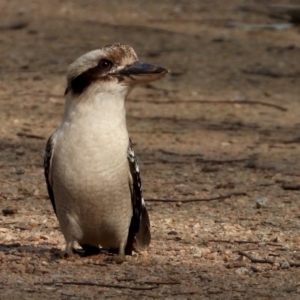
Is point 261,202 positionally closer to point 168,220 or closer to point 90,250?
point 168,220

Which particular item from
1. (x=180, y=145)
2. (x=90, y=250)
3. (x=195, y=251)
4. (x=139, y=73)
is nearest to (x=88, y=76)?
(x=139, y=73)

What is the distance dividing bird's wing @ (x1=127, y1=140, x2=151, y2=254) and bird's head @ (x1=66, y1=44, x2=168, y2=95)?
474mm

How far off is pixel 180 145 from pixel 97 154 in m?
4.45

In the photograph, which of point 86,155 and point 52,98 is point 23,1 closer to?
point 52,98

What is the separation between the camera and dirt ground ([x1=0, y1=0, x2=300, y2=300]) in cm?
640

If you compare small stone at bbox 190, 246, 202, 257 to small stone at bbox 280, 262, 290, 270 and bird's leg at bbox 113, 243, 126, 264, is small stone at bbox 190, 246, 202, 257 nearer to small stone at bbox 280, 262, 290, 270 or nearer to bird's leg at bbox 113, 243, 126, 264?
bird's leg at bbox 113, 243, 126, 264

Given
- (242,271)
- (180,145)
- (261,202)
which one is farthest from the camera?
(180,145)

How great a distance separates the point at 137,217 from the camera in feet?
22.6

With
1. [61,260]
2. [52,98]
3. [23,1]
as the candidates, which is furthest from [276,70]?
[61,260]

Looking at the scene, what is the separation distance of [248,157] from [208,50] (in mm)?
4914

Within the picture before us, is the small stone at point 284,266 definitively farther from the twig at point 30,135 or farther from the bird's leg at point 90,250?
the twig at point 30,135

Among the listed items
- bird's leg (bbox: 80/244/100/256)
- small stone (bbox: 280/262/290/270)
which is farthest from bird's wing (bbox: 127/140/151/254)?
small stone (bbox: 280/262/290/270)

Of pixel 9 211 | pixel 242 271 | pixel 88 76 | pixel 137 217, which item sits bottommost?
pixel 9 211

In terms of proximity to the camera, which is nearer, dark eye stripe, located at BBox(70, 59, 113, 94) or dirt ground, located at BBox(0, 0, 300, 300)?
dirt ground, located at BBox(0, 0, 300, 300)
